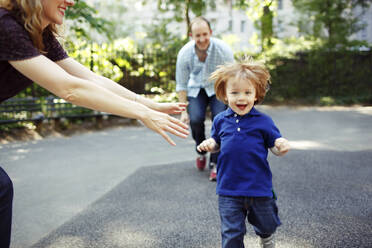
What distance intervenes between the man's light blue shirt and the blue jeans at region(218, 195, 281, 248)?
2534mm

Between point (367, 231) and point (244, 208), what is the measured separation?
140 centimetres

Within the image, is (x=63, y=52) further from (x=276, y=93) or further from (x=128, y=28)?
(x=128, y=28)

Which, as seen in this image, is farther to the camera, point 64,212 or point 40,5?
point 64,212

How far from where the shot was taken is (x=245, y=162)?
229cm

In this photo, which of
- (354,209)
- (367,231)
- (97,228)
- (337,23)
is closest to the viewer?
(367,231)

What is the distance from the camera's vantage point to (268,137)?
2320 millimetres

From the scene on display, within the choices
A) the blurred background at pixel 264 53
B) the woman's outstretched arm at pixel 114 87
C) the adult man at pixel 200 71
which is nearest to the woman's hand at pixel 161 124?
the woman's outstretched arm at pixel 114 87

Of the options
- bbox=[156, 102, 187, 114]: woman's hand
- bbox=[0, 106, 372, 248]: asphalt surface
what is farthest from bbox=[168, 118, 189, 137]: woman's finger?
bbox=[0, 106, 372, 248]: asphalt surface

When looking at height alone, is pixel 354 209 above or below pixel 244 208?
below

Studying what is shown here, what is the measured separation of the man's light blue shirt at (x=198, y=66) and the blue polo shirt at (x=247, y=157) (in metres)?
2.34

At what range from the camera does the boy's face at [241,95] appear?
230cm

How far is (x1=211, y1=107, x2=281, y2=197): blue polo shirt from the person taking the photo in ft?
7.44

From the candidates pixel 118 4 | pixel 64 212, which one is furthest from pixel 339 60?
pixel 118 4

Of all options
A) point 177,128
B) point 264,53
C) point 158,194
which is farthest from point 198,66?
point 264,53
